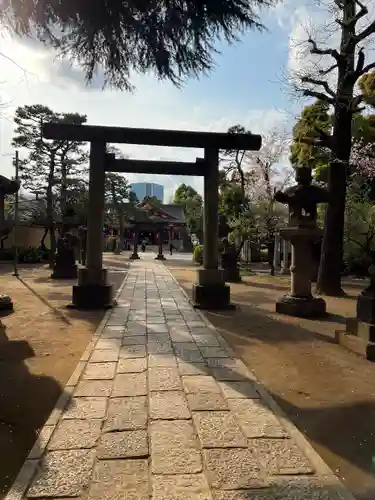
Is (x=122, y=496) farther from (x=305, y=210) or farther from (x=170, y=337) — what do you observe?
(x=305, y=210)

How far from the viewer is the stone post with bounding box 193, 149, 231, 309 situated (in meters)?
9.48

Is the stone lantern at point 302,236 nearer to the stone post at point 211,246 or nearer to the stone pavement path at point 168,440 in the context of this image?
the stone post at point 211,246

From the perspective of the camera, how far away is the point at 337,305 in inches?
406

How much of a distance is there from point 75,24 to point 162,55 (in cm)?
85

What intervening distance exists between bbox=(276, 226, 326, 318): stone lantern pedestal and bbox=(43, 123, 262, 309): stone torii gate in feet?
4.85

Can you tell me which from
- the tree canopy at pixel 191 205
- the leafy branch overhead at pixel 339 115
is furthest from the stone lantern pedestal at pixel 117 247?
the leafy branch overhead at pixel 339 115

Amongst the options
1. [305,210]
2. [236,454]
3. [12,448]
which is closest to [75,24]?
[12,448]

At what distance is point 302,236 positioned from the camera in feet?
28.8

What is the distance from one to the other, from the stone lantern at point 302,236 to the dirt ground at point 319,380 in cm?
43

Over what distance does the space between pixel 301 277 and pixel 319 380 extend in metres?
4.54

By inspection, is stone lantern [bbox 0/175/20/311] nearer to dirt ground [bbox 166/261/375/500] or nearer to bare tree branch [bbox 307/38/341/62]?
dirt ground [bbox 166/261/375/500]

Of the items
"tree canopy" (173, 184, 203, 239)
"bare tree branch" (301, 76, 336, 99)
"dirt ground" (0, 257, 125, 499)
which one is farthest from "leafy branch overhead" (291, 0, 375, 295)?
"tree canopy" (173, 184, 203, 239)

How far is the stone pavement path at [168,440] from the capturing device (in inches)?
98.3

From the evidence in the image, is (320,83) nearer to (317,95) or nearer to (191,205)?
(317,95)
